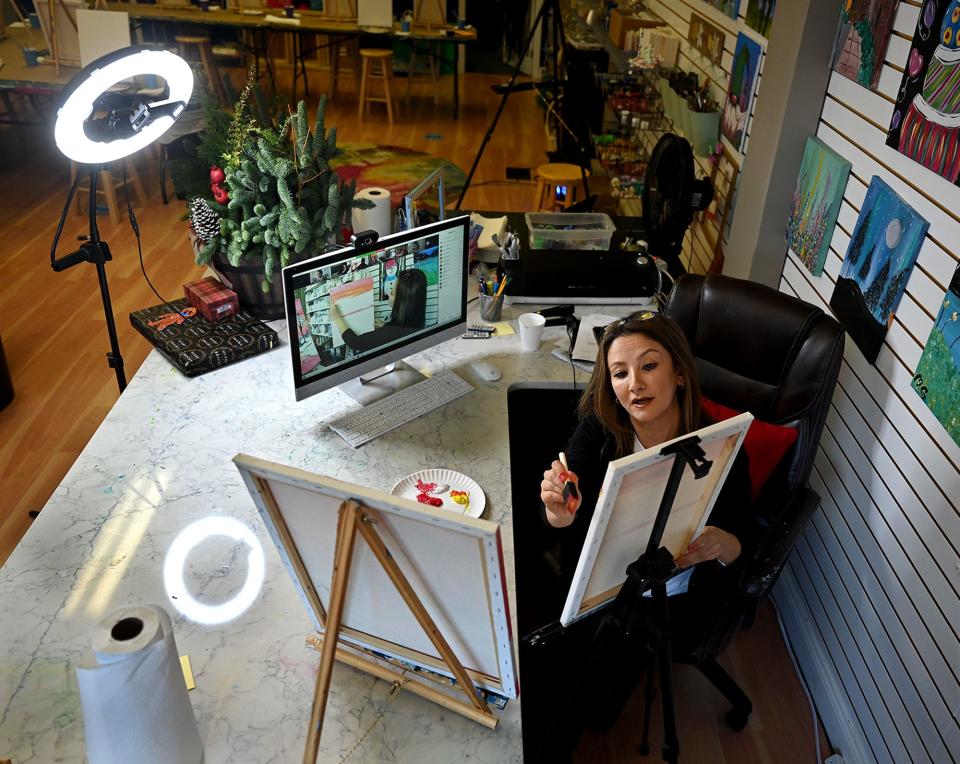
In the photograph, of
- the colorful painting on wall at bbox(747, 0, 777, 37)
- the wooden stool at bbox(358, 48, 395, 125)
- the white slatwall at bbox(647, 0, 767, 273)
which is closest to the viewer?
the colorful painting on wall at bbox(747, 0, 777, 37)

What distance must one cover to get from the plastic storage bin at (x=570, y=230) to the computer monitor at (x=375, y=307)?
0.82 meters

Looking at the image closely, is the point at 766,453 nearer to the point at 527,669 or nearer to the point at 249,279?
the point at 527,669

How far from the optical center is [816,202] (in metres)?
2.67

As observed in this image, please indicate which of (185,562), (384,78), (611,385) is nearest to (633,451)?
(611,385)

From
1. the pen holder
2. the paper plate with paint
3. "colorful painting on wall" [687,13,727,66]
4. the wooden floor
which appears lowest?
the wooden floor

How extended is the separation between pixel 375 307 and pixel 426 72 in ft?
24.7

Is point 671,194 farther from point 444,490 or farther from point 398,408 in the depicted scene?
point 444,490

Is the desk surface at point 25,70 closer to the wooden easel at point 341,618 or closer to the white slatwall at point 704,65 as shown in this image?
the white slatwall at point 704,65

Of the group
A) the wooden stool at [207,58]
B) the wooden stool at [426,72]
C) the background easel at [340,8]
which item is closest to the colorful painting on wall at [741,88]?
the wooden stool at [426,72]

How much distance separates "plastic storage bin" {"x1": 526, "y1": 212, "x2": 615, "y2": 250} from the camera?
10.5 feet

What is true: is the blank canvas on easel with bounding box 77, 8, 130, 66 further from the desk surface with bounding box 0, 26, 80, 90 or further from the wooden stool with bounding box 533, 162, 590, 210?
the wooden stool with bounding box 533, 162, 590, 210

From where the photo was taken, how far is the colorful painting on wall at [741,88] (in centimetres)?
323

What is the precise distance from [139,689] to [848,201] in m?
2.38

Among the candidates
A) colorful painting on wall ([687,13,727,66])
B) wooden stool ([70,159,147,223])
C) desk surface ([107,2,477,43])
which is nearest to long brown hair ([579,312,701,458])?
colorful painting on wall ([687,13,727,66])
